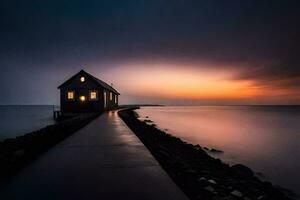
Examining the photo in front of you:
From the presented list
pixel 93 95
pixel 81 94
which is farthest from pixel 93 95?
pixel 81 94

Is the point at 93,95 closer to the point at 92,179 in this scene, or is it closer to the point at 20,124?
the point at 20,124

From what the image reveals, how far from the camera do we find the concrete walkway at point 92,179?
3.88 m

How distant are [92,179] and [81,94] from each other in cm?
2975

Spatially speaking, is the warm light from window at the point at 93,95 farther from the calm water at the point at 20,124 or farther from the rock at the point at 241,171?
the rock at the point at 241,171

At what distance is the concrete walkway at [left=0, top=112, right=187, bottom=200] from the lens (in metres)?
3.88

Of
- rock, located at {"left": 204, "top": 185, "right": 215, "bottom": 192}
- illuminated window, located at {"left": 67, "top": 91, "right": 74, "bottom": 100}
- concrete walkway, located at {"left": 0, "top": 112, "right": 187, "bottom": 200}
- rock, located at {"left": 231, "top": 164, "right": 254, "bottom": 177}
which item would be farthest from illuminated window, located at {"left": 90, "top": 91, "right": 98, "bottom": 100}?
rock, located at {"left": 204, "top": 185, "right": 215, "bottom": 192}

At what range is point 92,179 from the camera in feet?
15.1

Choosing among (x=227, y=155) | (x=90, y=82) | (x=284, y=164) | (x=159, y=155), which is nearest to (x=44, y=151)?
(x=159, y=155)

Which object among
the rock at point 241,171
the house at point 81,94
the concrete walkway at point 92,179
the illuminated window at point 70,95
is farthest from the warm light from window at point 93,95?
the rock at point 241,171

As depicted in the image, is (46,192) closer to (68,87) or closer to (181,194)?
(181,194)

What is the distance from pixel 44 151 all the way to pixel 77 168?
9.18ft

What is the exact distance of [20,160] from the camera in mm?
5918

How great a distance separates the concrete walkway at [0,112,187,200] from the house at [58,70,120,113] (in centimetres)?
2648

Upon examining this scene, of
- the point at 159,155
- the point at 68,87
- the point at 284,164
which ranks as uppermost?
the point at 68,87
